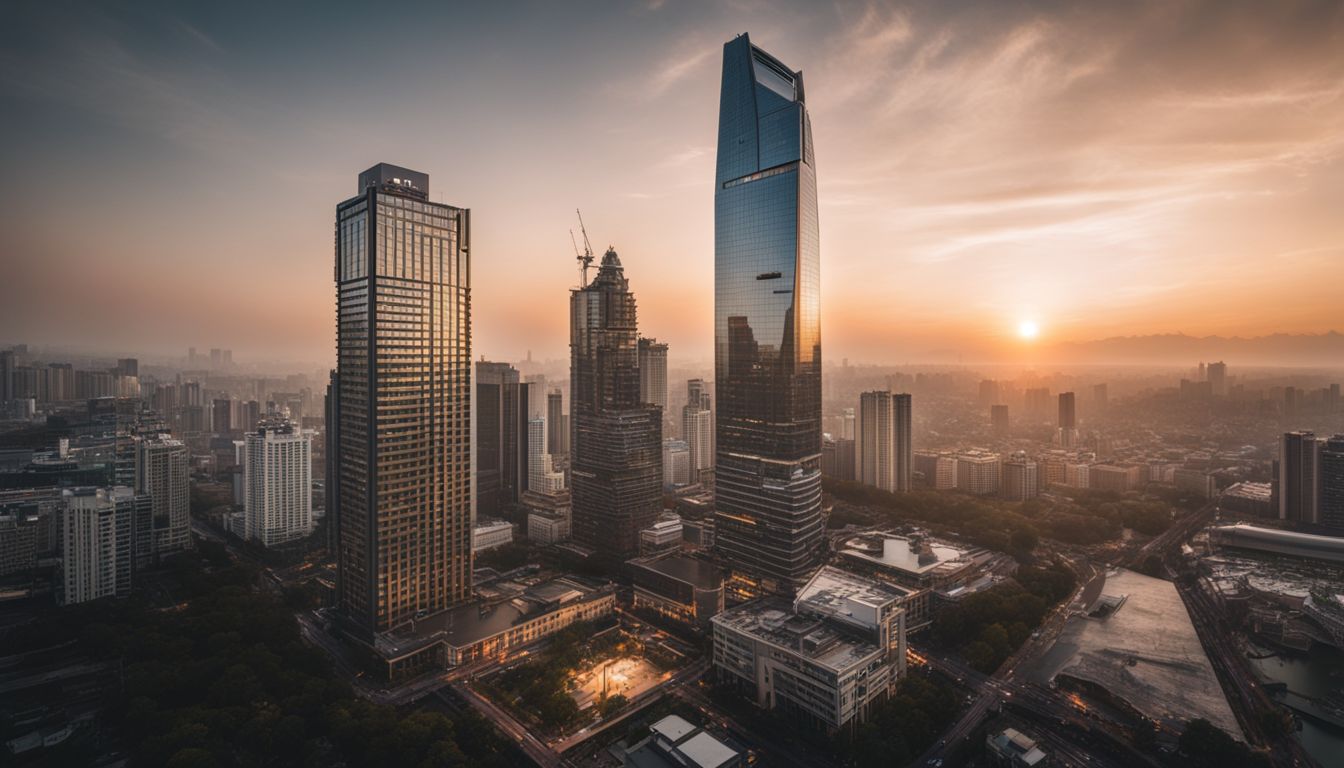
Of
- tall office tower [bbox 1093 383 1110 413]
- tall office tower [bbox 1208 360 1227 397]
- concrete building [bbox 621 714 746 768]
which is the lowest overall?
concrete building [bbox 621 714 746 768]

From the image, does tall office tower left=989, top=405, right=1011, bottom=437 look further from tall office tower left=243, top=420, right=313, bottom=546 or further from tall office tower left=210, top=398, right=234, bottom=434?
tall office tower left=210, top=398, right=234, bottom=434

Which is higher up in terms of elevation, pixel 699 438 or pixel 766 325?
pixel 766 325

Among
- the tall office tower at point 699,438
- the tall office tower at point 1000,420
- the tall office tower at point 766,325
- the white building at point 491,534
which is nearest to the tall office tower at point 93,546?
the white building at point 491,534

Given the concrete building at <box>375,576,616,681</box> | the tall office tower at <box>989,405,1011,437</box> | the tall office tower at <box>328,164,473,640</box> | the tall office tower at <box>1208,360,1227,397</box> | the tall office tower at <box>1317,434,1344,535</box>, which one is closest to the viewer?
the concrete building at <box>375,576,616,681</box>

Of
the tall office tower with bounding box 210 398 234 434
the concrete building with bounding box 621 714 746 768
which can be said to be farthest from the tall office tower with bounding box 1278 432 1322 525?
the tall office tower with bounding box 210 398 234 434

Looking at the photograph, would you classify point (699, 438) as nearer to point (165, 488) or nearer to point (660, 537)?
point (660, 537)

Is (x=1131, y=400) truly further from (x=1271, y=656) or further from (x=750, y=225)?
(x=750, y=225)

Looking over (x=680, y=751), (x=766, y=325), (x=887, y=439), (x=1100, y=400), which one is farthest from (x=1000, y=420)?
(x=680, y=751)
